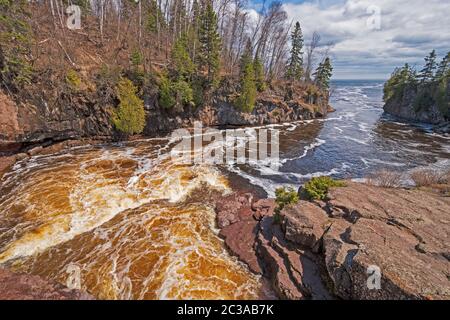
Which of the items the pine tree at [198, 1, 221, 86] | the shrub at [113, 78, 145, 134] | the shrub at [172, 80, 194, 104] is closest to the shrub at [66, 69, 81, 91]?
the shrub at [113, 78, 145, 134]

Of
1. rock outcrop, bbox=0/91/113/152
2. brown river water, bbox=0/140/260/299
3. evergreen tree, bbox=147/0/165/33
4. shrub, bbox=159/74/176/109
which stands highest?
evergreen tree, bbox=147/0/165/33

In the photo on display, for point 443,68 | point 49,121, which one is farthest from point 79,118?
point 443,68

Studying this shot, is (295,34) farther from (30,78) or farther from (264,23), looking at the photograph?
(30,78)

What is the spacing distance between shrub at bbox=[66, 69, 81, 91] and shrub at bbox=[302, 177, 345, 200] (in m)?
22.1

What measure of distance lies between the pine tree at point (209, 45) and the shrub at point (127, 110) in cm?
1102

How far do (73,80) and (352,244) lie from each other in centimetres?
2469

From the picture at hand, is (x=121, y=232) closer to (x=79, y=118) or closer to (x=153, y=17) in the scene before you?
(x=79, y=118)

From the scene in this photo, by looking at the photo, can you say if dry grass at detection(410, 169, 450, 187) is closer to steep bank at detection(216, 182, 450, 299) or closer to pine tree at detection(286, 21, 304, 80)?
steep bank at detection(216, 182, 450, 299)

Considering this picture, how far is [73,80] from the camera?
19734 millimetres

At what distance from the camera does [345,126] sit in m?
35.9

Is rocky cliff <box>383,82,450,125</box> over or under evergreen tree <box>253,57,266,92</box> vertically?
under

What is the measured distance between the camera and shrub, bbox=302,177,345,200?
383 inches

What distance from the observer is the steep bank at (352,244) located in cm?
520
